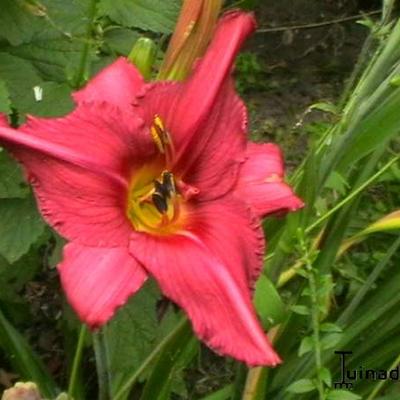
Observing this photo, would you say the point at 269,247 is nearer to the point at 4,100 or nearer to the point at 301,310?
the point at 301,310

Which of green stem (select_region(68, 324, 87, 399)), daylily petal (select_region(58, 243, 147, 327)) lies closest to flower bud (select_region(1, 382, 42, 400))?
green stem (select_region(68, 324, 87, 399))

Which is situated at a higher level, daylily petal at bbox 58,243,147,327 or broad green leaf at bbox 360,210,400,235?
daylily petal at bbox 58,243,147,327

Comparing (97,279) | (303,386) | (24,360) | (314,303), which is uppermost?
(97,279)

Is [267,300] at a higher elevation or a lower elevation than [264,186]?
lower

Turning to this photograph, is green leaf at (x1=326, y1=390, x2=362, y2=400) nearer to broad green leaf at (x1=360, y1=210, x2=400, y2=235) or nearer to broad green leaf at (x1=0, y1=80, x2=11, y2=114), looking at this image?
broad green leaf at (x1=360, y1=210, x2=400, y2=235)

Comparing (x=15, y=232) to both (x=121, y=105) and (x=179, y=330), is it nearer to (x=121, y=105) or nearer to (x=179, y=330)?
(x=179, y=330)

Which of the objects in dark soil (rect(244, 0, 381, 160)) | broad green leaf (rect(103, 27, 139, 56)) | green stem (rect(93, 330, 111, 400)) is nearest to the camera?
green stem (rect(93, 330, 111, 400))

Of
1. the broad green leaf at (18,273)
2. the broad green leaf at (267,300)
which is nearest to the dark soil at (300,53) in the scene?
the broad green leaf at (18,273)

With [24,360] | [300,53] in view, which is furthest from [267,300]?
[300,53]
